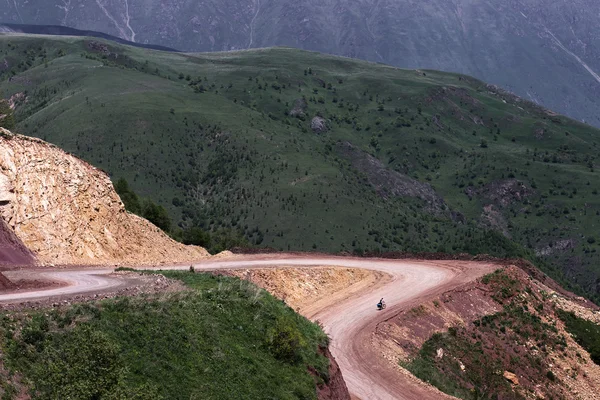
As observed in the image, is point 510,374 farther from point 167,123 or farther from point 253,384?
point 167,123

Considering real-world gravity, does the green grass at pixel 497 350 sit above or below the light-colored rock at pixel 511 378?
above

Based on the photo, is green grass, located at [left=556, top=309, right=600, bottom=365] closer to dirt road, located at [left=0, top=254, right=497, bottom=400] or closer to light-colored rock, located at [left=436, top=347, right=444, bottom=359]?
dirt road, located at [left=0, top=254, right=497, bottom=400]

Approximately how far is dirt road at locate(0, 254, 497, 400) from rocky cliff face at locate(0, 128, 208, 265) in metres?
5.94

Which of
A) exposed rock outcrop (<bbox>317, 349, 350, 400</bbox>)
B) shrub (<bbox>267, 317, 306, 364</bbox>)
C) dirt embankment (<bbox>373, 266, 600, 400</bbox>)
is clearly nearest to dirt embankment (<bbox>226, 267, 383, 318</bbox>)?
dirt embankment (<bbox>373, 266, 600, 400</bbox>)

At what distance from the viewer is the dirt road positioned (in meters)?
31.8

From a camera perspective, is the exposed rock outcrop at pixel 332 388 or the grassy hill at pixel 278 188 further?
the grassy hill at pixel 278 188

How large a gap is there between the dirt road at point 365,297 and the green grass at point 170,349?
15.8 feet

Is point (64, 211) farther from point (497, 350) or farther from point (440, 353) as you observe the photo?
point (497, 350)

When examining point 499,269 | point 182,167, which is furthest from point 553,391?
point 182,167

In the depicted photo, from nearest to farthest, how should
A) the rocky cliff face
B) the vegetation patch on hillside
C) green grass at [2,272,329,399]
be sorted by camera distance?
green grass at [2,272,329,399] → the vegetation patch on hillside → the rocky cliff face

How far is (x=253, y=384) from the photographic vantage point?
→ 21.3 metres

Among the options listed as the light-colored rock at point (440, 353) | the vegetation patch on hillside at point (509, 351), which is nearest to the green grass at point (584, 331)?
the vegetation patch on hillside at point (509, 351)

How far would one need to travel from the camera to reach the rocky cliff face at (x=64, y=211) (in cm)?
4469

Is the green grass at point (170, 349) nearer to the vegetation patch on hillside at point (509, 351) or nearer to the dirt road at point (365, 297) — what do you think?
the dirt road at point (365, 297)
